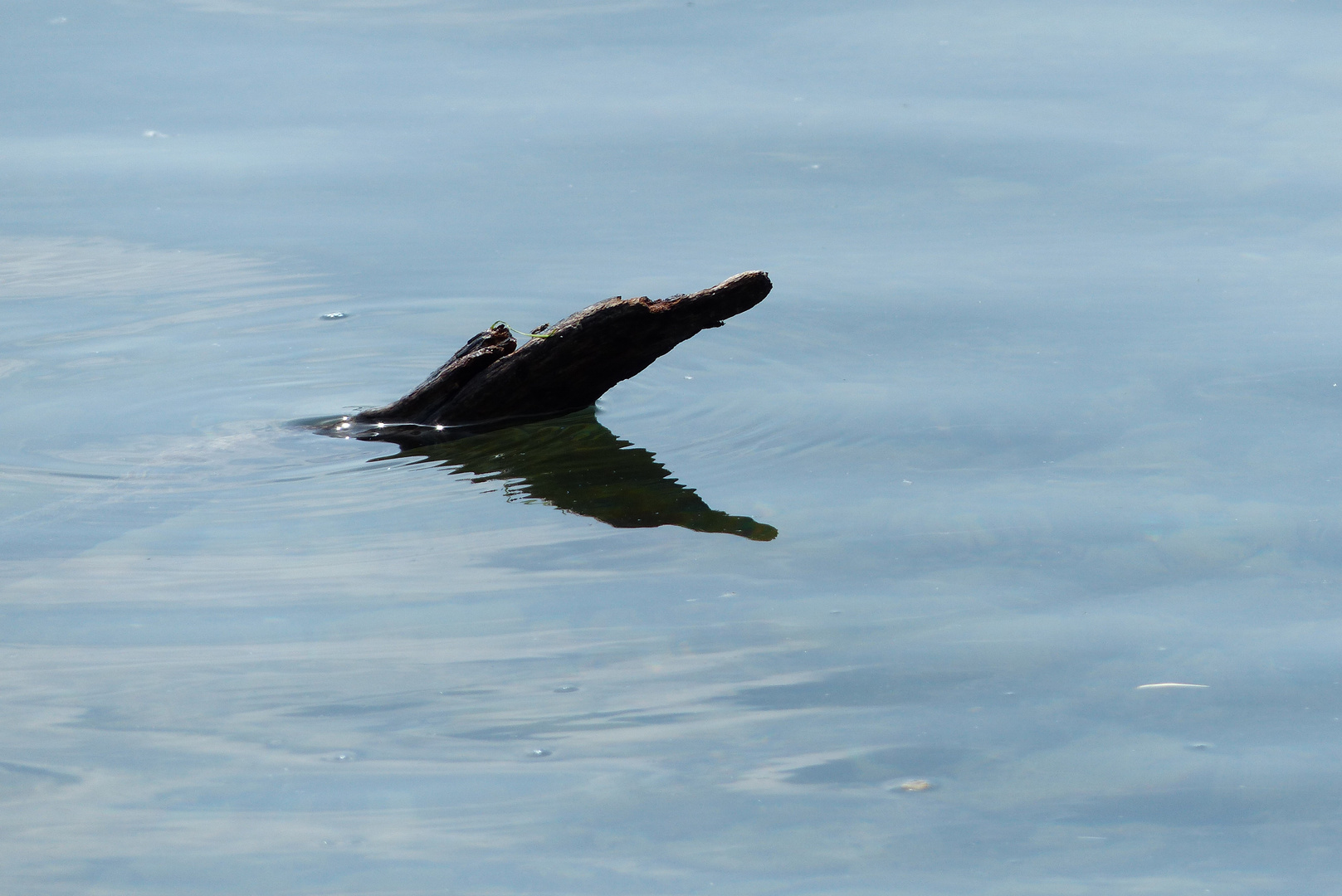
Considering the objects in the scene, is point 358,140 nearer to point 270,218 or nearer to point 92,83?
point 270,218

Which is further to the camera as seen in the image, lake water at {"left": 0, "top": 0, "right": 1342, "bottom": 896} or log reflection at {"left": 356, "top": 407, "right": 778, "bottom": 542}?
log reflection at {"left": 356, "top": 407, "right": 778, "bottom": 542}

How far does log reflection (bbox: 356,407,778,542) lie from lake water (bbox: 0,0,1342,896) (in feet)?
0.06

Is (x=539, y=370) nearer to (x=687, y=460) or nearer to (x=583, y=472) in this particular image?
(x=583, y=472)

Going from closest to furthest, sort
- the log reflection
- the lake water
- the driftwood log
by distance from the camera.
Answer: the lake water, the log reflection, the driftwood log

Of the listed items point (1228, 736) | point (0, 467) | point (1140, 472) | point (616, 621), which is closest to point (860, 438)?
point (1140, 472)

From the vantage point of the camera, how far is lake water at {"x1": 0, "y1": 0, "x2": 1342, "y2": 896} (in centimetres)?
262

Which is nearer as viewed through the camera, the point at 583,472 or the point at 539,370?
the point at 583,472

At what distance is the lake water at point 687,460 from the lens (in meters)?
2.62

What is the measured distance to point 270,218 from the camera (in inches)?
216

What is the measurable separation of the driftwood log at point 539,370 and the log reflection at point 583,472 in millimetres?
47

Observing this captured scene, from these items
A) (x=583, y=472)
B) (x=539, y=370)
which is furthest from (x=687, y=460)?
(x=539, y=370)

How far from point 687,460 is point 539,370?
46 centimetres

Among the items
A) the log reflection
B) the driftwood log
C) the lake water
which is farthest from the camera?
the driftwood log

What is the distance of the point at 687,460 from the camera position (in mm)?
3947
